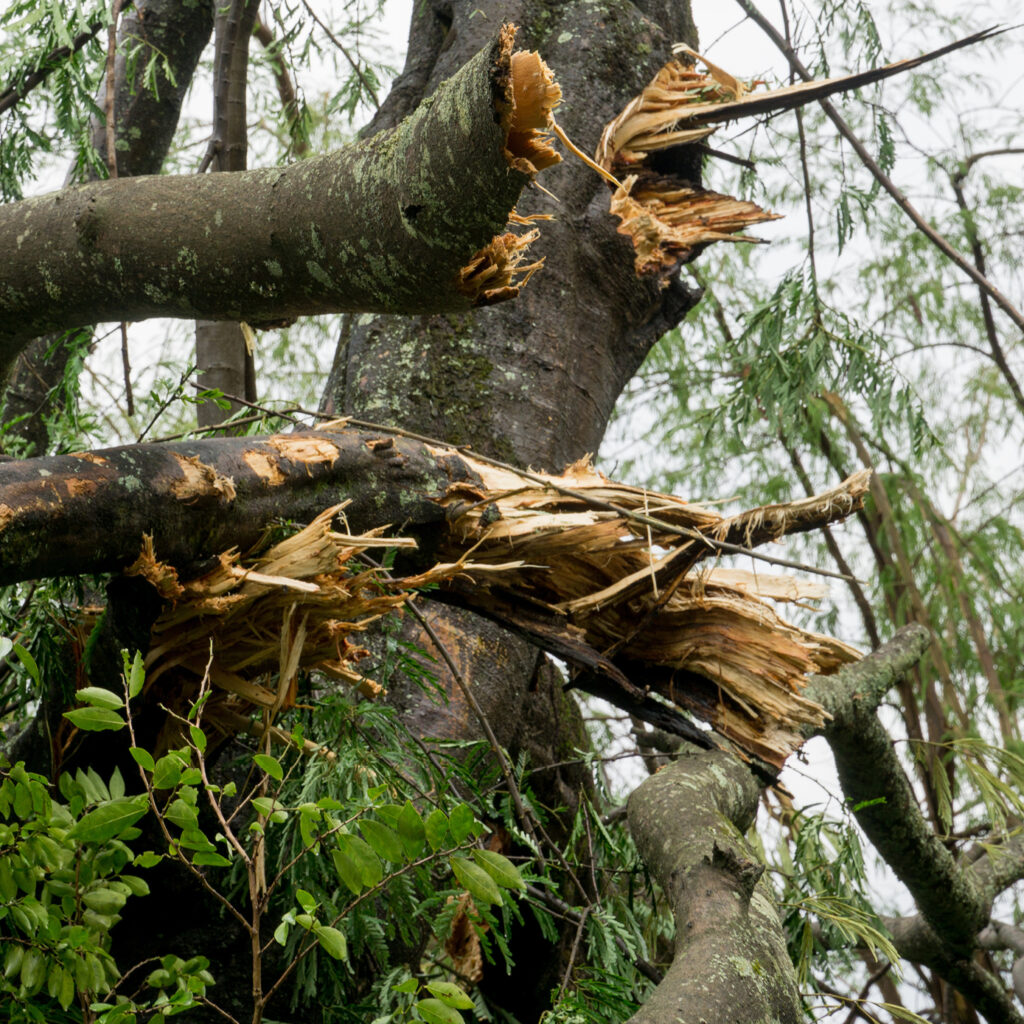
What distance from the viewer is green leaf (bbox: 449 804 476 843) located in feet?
3.24

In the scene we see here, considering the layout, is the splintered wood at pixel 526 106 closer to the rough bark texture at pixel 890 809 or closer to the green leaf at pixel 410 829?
the green leaf at pixel 410 829

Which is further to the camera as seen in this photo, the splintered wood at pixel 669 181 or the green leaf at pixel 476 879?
the splintered wood at pixel 669 181

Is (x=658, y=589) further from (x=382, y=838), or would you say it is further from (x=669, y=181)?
(x=669, y=181)

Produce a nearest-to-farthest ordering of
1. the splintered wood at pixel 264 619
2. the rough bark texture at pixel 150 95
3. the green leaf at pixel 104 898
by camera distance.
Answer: the green leaf at pixel 104 898 → the splintered wood at pixel 264 619 → the rough bark texture at pixel 150 95

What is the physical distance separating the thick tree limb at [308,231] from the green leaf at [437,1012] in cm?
66

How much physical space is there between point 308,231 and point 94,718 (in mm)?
516

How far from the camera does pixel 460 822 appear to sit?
99cm

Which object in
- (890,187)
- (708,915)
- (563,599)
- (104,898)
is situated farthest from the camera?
(890,187)

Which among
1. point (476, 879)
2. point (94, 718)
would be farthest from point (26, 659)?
point (476, 879)

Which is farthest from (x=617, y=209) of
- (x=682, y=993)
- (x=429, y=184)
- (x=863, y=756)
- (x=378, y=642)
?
(x=682, y=993)

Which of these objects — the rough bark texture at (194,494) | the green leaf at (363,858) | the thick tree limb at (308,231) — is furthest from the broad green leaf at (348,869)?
the thick tree limb at (308,231)

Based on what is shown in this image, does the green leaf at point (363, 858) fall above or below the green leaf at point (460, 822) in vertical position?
below

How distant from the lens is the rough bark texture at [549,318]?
2230 mm

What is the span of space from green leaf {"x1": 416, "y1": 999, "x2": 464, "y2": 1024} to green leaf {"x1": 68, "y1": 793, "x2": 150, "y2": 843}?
326 millimetres
